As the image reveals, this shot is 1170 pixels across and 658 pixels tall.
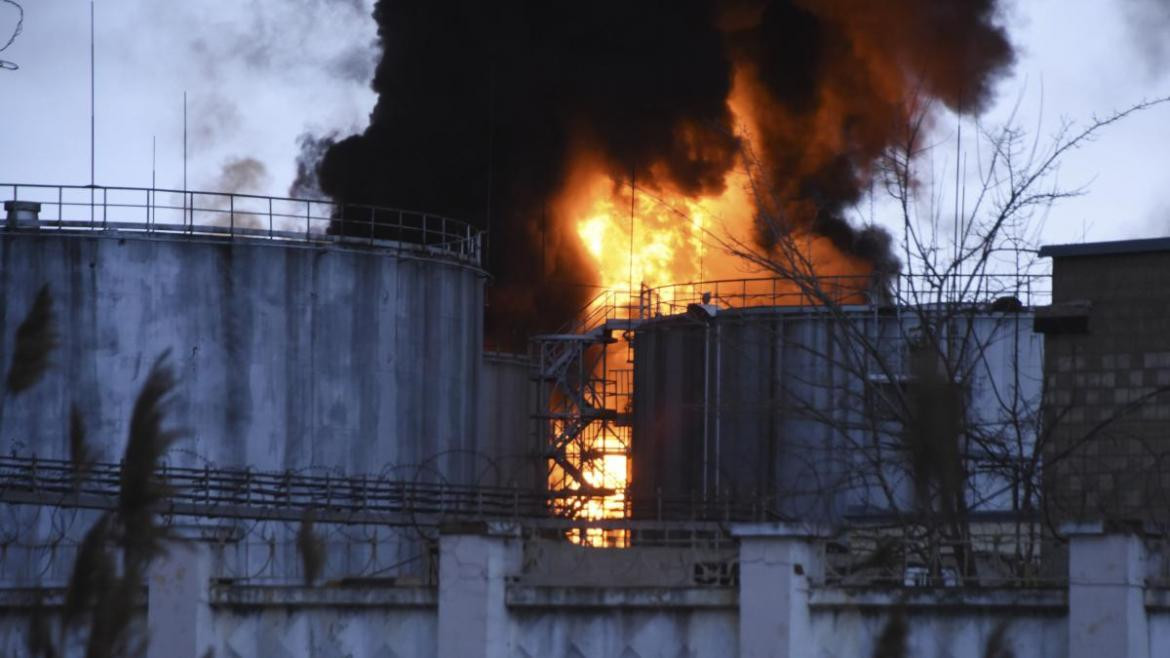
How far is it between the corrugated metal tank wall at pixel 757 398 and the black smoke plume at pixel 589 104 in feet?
50.6

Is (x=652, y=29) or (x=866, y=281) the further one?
(x=652, y=29)

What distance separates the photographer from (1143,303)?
29.8m

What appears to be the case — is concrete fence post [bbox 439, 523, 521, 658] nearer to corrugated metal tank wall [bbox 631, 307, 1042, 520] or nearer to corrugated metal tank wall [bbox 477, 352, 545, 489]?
corrugated metal tank wall [bbox 631, 307, 1042, 520]

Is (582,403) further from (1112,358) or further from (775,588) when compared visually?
(775,588)

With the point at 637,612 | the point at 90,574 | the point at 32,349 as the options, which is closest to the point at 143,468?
the point at 90,574

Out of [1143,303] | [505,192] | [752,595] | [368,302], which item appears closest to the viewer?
[752,595]

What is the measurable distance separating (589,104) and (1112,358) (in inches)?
1365

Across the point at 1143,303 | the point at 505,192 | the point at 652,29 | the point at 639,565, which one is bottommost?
the point at 639,565

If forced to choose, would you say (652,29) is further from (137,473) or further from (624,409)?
(137,473)

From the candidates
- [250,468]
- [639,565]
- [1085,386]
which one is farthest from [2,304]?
[1085,386]

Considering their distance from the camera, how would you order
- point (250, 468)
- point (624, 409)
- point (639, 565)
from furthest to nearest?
1. point (624, 409)
2. point (250, 468)
3. point (639, 565)

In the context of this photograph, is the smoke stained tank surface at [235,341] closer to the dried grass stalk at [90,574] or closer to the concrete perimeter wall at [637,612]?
the concrete perimeter wall at [637,612]

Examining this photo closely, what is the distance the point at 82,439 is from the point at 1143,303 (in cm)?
2227

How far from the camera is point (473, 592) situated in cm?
2080
